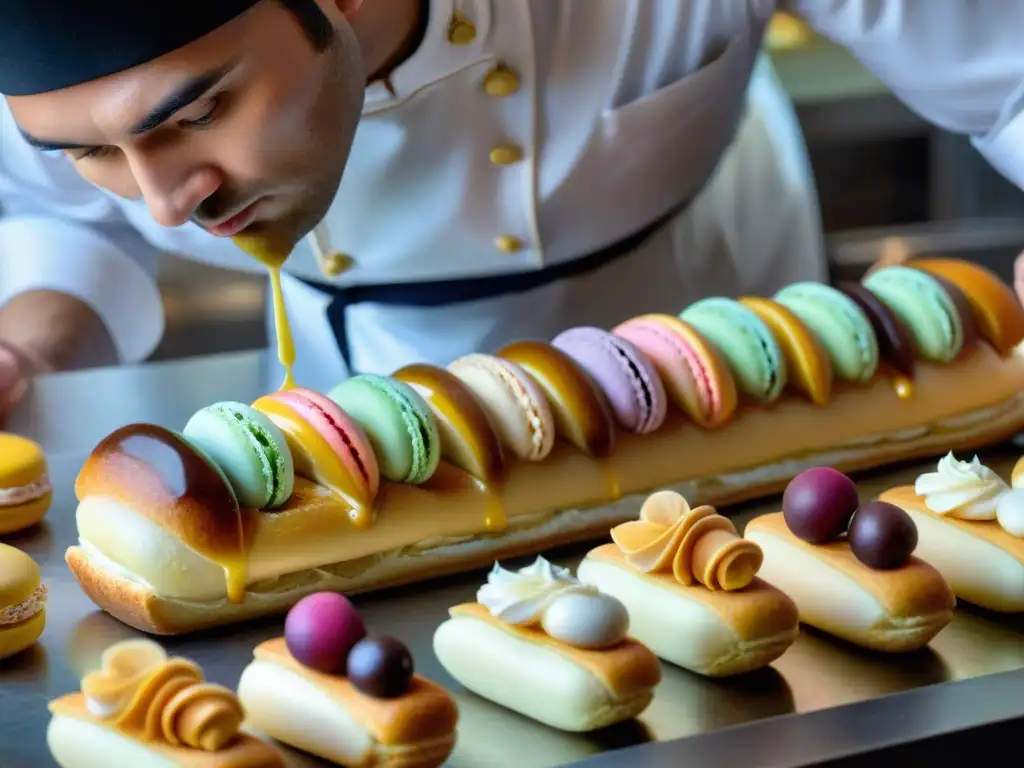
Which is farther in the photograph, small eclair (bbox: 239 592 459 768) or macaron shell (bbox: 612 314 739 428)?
macaron shell (bbox: 612 314 739 428)

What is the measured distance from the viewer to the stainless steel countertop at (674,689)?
3.08ft

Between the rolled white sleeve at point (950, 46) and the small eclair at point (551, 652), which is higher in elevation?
the rolled white sleeve at point (950, 46)

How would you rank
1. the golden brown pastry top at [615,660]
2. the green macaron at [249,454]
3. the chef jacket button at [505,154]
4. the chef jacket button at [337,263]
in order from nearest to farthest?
1. the golden brown pastry top at [615,660]
2. the green macaron at [249,454]
3. the chef jacket button at [505,154]
4. the chef jacket button at [337,263]

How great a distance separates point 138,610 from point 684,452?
1.69ft

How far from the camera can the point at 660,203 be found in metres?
1.84

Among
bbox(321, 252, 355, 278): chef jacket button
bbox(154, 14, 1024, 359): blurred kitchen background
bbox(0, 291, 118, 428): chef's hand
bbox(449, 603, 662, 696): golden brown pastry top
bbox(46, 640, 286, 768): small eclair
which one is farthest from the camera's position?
bbox(154, 14, 1024, 359): blurred kitchen background

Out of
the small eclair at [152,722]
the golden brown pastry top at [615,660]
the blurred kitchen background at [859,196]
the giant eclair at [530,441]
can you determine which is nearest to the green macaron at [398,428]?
→ the giant eclair at [530,441]

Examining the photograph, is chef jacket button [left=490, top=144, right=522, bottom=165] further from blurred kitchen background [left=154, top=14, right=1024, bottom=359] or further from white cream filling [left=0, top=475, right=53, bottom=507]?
blurred kitchen background [left=154, top=14, right=1024, bottom=359]

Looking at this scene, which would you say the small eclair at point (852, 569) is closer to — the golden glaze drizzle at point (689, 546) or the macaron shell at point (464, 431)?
the golden glaze drizzle at point (689, 546)

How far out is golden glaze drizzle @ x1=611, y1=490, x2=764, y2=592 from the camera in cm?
110

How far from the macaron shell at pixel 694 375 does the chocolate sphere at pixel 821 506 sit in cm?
23

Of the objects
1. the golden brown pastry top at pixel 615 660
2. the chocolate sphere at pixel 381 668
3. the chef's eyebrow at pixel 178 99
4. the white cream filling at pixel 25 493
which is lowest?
the white cream filling at pixel 25 493

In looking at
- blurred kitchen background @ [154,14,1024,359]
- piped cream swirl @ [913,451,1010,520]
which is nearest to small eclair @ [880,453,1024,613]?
piped cream swirl @ [913,451,1010,520]

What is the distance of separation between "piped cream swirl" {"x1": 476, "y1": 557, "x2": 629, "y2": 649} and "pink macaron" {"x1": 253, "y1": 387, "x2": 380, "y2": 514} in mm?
190
